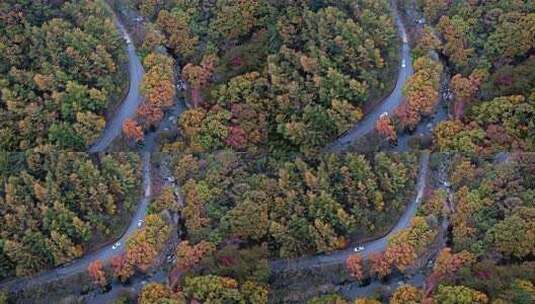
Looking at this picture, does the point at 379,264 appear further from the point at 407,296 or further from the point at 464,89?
the point at 464,89

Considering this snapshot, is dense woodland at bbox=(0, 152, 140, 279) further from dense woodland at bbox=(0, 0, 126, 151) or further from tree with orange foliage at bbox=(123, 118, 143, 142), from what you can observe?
tree with orange foliage at bbox=(123, 118, 143, 142)

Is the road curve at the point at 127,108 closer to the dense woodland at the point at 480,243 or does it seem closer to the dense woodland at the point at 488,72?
the dense woodland at the point at 480,243

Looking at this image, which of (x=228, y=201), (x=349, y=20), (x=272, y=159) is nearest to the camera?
(x=228, y=201)

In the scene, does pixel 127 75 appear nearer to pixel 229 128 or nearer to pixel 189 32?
pixel 189 32

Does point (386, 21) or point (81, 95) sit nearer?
point (81, 95)

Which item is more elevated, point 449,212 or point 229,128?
point 229,128

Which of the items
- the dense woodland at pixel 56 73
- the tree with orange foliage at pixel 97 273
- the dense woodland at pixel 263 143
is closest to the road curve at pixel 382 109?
the dense woodland at pixel 263 143

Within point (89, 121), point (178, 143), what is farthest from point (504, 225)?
point (89, 121)

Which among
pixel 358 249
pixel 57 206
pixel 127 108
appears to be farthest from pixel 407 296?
pixel 127 108
